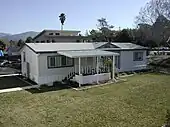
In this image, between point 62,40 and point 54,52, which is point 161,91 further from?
point 62,40

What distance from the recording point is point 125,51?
85.0 ft

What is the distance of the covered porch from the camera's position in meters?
18.7

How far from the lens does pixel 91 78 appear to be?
63.1 feet

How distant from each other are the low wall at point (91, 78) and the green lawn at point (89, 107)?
1.91m

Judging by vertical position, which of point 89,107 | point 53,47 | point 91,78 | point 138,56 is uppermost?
point 53,47

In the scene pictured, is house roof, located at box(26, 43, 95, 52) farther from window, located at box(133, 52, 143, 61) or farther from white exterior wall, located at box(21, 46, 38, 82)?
window, located at box(133, 52, 143, 61)

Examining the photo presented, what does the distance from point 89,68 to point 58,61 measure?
3.23 metres

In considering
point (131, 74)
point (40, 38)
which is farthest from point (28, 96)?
point (40, 38)

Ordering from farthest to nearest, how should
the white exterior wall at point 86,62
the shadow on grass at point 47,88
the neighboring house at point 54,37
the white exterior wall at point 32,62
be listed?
1. the neighboring house at point 54,37
2. the white exterior wall at point 86,62
3. the white exterior wall at point 32,62
4. the shadow on grass at point 47,88

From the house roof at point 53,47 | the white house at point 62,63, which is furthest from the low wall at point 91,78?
the house roof at point 53,47

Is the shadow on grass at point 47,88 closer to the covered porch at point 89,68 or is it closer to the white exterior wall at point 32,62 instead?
the covered porch at point 89,68

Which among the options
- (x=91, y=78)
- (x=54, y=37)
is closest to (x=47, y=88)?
(x=91, y=78)

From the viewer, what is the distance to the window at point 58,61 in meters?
19.4

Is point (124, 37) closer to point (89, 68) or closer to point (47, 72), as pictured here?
point (89, 68)
